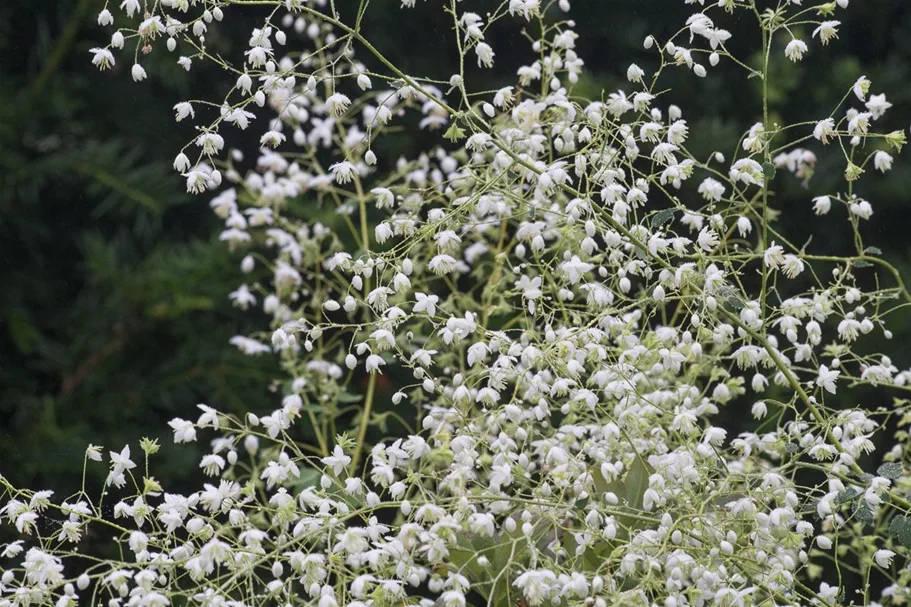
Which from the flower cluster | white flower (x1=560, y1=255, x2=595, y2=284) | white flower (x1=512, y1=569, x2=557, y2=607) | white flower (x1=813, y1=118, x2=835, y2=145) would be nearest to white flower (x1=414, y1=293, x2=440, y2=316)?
the flower cluster

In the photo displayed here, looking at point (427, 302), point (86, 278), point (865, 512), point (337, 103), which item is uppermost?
point (337, 103)

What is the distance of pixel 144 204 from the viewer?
179 cm

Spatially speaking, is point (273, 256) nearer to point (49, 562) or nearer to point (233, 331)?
point (233, 331)

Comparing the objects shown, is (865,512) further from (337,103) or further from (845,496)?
(337,103)

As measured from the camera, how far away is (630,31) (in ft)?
6.77

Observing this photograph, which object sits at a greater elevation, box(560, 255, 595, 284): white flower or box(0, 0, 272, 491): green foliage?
box(560, 255, 595, 284): white flower

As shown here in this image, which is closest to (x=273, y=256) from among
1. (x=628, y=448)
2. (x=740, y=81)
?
(x=740, y=81)

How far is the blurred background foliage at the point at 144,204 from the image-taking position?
175cm

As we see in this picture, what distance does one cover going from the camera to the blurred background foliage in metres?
1.75

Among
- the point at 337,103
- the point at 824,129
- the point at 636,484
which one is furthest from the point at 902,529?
the point at 337,103

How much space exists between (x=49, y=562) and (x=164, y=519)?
0.28 feet

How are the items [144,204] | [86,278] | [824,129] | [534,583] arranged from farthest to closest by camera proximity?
[86,278], [144,204], [824,129], [534,583]

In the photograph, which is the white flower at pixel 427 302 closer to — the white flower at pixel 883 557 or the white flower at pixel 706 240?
the white flower at pixel 706 240

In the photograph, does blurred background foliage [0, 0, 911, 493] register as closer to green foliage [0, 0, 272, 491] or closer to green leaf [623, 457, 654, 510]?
green foliage [0, 0, 272, 491]
